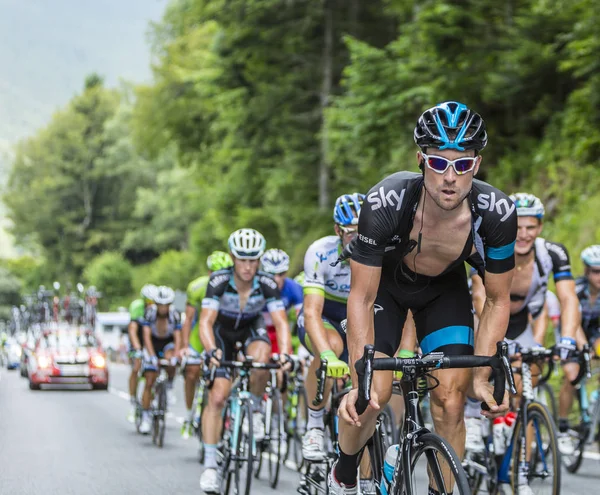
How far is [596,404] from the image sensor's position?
35.9ft

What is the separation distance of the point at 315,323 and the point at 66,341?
22.5 metres

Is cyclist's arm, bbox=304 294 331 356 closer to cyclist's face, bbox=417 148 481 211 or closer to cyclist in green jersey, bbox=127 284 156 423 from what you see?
cyclist's face, bbox=417 148 481 211

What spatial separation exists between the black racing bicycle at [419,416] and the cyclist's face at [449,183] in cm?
63

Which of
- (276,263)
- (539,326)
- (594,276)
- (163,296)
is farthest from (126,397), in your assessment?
(539,326)

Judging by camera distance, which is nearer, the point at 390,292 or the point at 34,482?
the point at 390,292

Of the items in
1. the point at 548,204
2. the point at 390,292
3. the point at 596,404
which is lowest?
the point at 596,404

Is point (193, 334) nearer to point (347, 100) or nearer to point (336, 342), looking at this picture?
point (336, 342)

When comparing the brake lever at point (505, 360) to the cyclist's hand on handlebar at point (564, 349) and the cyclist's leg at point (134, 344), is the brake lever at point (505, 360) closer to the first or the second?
the cyclist's hand on handlebar at point (564, 349)

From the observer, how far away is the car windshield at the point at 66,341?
2850cm

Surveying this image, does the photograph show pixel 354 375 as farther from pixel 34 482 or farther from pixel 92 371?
pixel 92 371

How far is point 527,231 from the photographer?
8039 millimetres

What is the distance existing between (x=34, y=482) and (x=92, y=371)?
723 inches

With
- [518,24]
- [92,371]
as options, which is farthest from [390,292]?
[92,371]

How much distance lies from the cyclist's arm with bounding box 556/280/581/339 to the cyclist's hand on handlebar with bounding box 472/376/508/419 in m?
3.01
